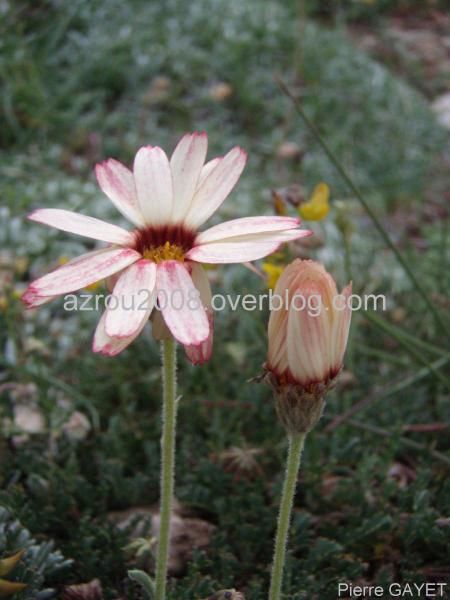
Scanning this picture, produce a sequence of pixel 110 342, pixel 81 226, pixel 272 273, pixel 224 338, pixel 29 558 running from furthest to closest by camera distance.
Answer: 1. pixel 224 338
2. pixel 272 273
3. pixel 29 558
4. pixel 81 226
5. pixel 110 342

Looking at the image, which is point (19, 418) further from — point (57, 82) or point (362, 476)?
point (57, 82)

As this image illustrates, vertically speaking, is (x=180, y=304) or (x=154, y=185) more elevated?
(x=154, y=185)

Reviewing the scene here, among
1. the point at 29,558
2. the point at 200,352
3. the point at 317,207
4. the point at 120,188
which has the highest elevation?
the point at 317,207

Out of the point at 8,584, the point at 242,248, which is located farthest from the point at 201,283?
the point at 8,584

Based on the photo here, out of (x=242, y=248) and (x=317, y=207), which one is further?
(x=317, y=207)

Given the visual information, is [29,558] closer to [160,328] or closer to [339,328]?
[160,328]

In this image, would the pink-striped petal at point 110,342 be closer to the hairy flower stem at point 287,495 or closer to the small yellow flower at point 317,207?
the hairy flower stem at point 287,495

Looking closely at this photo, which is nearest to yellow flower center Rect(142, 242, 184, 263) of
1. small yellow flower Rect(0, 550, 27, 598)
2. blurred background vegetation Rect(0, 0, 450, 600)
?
small yellow flower Rect(0, 550, 27, 598)

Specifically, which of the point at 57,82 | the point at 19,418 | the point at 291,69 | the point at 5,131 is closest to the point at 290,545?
the point at 19,418
